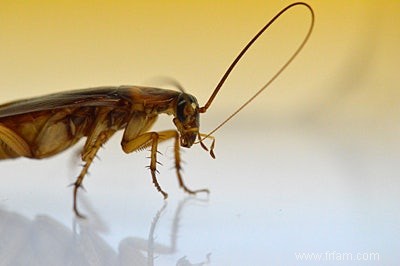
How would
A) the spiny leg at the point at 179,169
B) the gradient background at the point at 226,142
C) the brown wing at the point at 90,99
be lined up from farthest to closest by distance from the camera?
1. the spiny leg at the point at 179,169
2. the brown wing at the point at 90,99
3. the gradient background at the point at 226,142

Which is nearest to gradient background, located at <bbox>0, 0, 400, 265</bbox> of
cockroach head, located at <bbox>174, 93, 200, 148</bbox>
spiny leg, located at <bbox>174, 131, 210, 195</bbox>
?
spiny leg, located at <bbox>174, 131, 210, 195</bbox>

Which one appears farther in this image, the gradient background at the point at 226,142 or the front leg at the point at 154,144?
the front leg at the point at 154,144

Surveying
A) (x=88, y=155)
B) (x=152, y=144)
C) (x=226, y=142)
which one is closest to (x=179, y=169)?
(x=152, y=144)

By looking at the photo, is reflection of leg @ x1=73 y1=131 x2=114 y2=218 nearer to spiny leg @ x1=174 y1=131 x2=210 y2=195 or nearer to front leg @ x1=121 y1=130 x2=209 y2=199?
front leg @ x1=121 y1=130 x2=209 y2=199

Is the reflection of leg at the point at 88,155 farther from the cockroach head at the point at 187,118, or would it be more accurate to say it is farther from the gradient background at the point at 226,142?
the cockroach head at the point at 187,118

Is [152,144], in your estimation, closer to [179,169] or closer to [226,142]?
[179,169]

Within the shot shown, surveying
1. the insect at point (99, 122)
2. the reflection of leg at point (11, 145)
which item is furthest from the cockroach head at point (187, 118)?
the reflection of leg at point (11, 145)

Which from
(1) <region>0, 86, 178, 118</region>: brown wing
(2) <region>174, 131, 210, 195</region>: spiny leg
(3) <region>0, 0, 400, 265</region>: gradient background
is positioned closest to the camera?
(3) <region>0, 0, 400, 265</region>: gradient background

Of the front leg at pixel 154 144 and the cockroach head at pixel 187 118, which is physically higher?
the cockroach head at pixel 187 118
